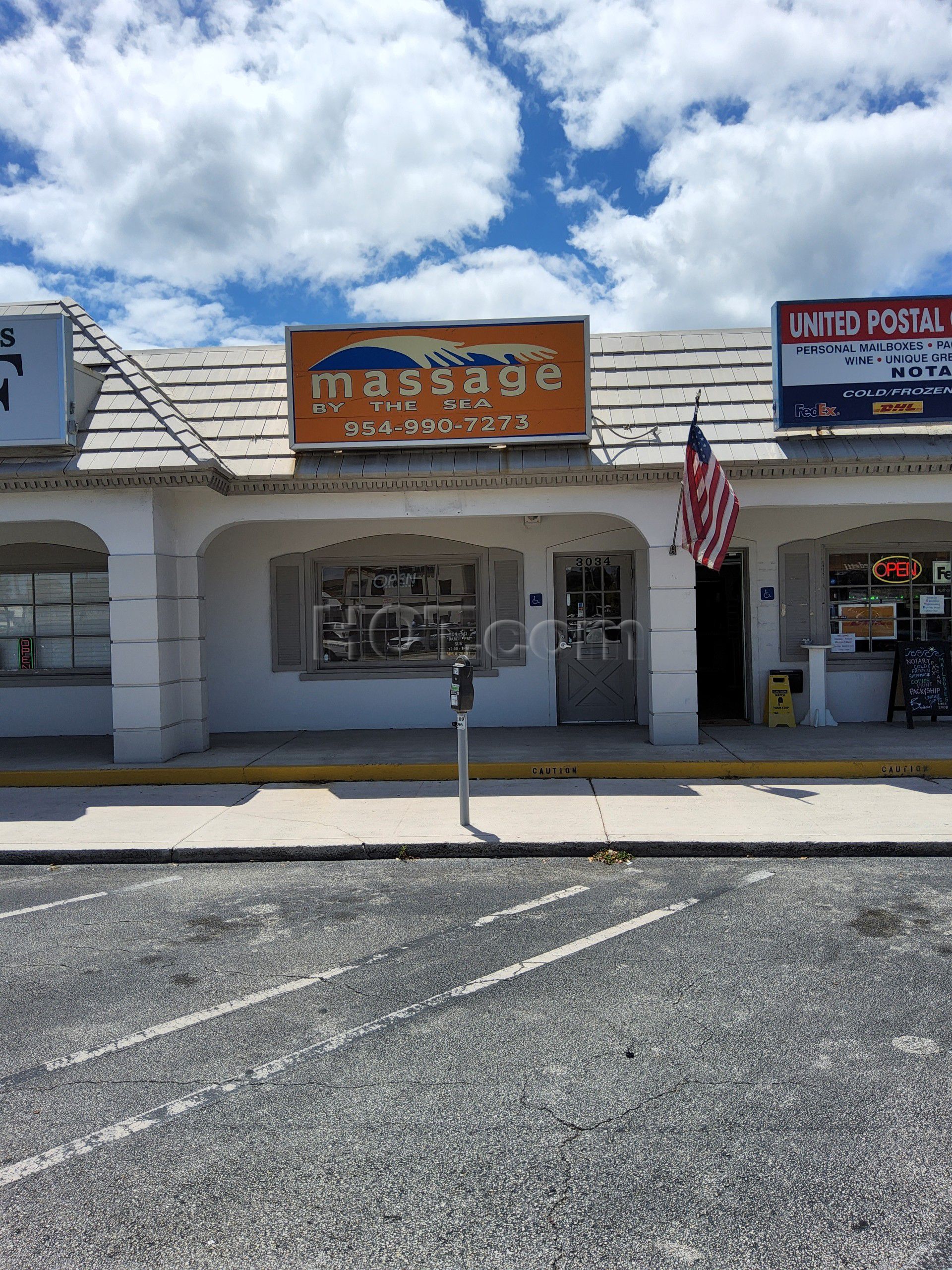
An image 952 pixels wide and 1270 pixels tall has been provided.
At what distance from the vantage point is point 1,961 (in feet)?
17.0

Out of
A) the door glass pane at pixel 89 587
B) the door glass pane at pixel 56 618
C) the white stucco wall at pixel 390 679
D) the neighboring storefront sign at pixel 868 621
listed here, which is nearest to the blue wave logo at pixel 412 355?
the white stucco wall at pixel 390 679

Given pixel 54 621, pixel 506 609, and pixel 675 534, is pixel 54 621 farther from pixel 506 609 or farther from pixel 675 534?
pixel 675 534

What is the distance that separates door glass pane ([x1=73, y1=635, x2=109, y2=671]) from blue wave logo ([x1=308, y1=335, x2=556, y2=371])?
4.97 m

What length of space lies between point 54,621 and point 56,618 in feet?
0.15

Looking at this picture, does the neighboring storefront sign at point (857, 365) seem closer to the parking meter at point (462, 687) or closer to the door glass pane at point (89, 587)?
the parking meter at point (462, 687)

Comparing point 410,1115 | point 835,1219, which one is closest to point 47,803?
point 410,1115

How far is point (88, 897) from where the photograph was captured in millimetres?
6422

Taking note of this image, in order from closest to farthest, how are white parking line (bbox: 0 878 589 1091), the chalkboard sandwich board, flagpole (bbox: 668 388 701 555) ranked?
white parking line (bbox: 0 878 589 1091) → flagpole (bbox: 668 388 701 555) → the chalkboard sandwich board

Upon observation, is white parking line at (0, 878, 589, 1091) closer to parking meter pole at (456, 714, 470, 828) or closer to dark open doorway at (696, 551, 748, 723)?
parking meter pole at (456, 714, 470, 828)

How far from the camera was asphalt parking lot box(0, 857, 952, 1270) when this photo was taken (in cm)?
292

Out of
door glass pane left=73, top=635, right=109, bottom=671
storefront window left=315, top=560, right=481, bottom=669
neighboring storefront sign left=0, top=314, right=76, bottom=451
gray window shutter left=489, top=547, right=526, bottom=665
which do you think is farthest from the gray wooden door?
neighboring storefront sign left=0, top=314, right=76, bottom=451

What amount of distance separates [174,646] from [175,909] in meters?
5.30

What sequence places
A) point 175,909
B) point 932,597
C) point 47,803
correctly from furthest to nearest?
1. point 932,597
2. point 47,803
3. point 175,909

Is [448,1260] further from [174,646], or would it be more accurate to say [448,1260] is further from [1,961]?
[174,646]
